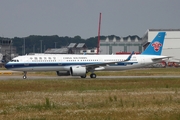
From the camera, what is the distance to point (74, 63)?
167 ft

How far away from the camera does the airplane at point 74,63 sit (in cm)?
4956

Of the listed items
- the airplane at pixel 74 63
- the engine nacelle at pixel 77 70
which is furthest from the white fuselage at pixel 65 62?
the engine nacelle at pixel 77 70

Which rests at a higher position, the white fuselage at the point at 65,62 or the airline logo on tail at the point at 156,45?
the airline logo on tail at the point at 156,45

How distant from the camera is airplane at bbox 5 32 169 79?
49.6 metres

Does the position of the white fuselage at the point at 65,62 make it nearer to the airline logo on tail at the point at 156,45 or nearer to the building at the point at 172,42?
the airline logo on tail at the point at 156,45

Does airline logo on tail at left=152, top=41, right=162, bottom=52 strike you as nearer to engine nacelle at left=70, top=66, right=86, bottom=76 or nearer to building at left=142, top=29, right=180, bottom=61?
engine nacelle at left=70, top=66, right=86, bottom=76

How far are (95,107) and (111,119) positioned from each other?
393 centimetres

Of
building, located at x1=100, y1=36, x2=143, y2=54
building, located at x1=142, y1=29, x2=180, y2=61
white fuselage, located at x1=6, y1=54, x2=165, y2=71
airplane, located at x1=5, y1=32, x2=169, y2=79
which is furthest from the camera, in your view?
building, located at x1=100, y1=36, x2=143, y2=54

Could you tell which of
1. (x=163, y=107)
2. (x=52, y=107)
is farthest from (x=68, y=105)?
(x=163, y=107)

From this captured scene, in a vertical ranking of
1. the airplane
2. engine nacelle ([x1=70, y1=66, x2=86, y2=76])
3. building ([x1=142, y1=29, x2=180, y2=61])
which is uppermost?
building ([x1=142, y1=29, x2=180, y2=61])

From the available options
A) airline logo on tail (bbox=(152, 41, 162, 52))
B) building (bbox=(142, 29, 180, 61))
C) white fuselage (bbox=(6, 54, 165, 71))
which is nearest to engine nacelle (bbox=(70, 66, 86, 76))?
white fuselage (bbox=(6, 54, 165, 71))

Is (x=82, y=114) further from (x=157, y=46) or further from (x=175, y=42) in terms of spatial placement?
(x=175, y=42)

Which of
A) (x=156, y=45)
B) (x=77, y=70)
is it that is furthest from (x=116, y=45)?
(x=77, y=70)

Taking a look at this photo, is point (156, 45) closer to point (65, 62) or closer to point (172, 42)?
point (65, 62)
